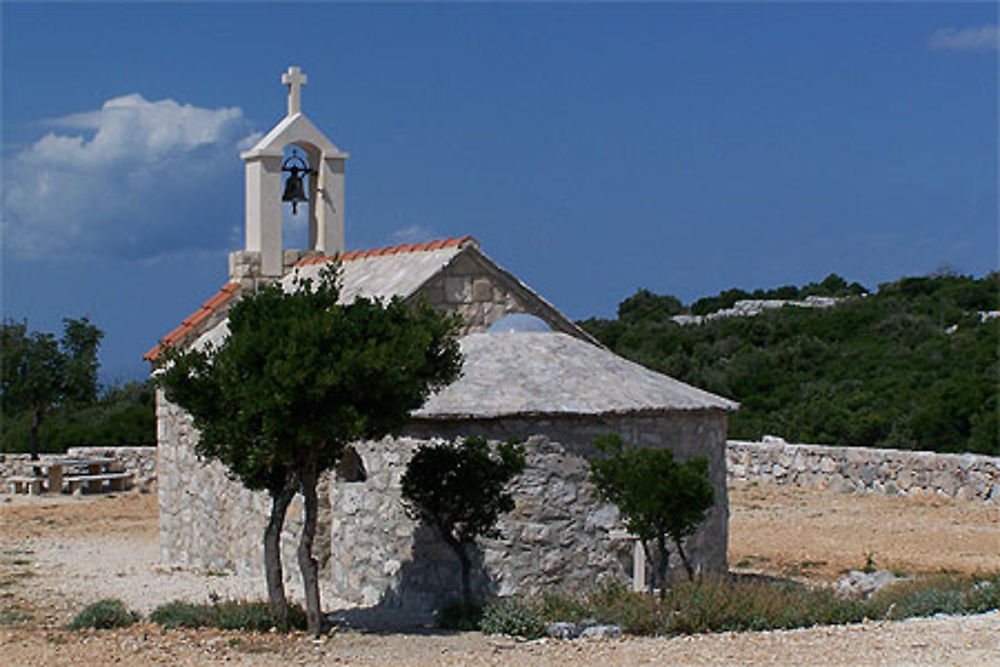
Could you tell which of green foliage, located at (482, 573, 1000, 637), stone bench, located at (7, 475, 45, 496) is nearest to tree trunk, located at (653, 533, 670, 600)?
green foliage, located at (482, 573, 1000, 637)

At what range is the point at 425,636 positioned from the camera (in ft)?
37.4

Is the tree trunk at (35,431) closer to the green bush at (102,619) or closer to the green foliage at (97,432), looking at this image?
the green foliage at (97,432)

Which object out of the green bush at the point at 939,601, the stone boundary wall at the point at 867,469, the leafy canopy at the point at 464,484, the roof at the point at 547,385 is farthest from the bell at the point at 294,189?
the stone boundary wall at the point at 867,469

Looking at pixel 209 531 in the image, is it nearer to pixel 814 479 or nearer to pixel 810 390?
pixel 814 479

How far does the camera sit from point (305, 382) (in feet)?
34.4

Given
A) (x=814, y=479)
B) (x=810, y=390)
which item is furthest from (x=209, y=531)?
(x=810, y=390)

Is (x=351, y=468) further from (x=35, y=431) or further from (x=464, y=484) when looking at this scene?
(x=35, y=431)

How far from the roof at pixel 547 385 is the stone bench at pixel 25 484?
15008 mm

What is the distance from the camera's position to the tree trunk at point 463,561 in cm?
1231

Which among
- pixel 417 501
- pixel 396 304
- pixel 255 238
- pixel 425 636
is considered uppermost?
pixel 255 238

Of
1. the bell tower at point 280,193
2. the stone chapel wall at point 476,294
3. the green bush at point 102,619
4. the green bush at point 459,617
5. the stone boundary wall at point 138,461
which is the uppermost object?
the bell tower at point 280,193

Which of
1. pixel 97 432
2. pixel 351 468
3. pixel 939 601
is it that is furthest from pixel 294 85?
pixel 97 432

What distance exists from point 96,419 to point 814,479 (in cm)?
2125

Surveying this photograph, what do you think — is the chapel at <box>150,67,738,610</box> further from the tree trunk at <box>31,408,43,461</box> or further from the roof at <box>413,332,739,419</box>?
the tree trunk at <box>31,408,43,461</box>
